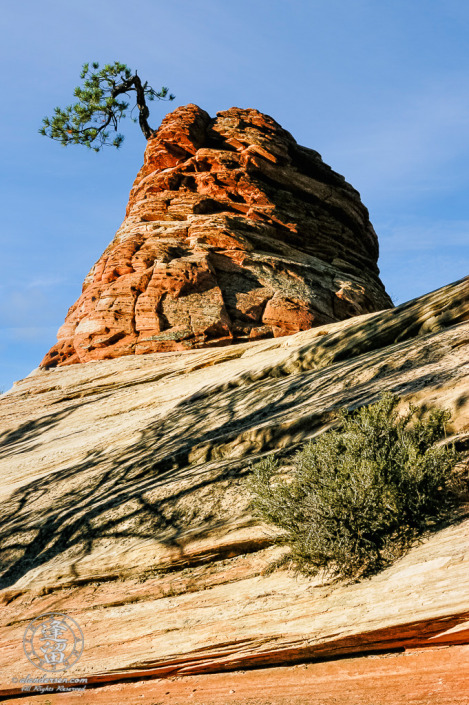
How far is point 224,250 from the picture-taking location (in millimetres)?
21359

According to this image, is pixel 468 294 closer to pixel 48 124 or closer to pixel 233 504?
pixel 233 504

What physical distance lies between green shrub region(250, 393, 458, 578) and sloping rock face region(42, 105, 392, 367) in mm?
13224

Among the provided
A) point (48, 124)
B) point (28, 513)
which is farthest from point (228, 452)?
point (48, 124)

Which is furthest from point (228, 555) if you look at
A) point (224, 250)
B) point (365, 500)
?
point (224, 250)

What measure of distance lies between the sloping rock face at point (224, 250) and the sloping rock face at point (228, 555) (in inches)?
288

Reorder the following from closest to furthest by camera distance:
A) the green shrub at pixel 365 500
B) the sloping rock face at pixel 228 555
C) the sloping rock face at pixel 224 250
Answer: the sloping rock face at pixel 228 555, the green shrub at pixel 365 500, the sloping rock face at pixel 224 250

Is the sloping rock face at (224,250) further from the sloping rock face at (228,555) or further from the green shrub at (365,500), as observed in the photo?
the green shrub at (365,500)

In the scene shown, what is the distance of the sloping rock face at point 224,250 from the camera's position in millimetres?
19297

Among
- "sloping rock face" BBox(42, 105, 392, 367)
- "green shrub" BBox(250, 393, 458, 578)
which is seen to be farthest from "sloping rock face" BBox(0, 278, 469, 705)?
"sloping rock face" BBox(42, 105, 392, 367)

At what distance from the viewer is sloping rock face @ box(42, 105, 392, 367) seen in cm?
1930

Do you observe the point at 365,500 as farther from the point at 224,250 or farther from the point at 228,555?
the point at 224,250

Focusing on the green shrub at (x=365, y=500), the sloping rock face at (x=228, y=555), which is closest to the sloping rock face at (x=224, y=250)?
the sloping rock face at (x=228, y=555)

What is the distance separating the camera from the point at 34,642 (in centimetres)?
580

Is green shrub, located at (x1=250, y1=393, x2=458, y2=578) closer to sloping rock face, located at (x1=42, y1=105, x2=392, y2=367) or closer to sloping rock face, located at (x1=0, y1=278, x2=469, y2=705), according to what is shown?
sloping rock face, located at (x1=0, y1=278, x2=469, y2=705)
